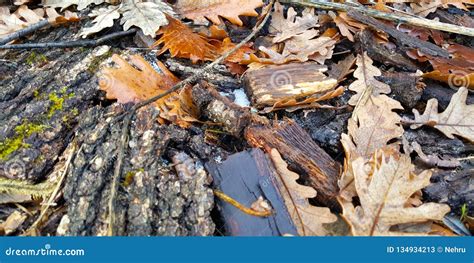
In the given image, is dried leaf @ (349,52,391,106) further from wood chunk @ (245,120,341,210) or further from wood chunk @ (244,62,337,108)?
wood chunk @ (245,120,341,210)

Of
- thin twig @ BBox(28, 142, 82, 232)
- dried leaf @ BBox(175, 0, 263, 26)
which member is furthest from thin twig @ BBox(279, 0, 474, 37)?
thin twig @ BBox(28, 142, 82, 232)

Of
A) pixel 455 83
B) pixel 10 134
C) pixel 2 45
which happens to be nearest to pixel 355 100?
pixel 455 83


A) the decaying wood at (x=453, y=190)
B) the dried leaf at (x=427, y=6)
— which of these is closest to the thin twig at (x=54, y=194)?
the decaying wood at (x=453, y=190)

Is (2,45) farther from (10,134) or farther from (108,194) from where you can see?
(108,194)

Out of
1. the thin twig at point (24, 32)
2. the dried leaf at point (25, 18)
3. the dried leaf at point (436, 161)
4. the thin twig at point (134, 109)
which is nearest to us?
the thin twig at point (134, 109)

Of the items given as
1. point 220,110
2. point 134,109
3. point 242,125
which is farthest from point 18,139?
point 242,125

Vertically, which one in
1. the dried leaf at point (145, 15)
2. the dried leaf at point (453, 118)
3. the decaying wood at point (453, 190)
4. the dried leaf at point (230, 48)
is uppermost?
the dried leaf at point (145, 15)

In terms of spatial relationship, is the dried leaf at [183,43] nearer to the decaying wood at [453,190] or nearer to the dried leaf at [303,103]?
the dried leaf at [303,103]
